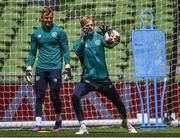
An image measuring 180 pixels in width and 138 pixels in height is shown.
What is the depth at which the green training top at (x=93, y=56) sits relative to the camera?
9898mm

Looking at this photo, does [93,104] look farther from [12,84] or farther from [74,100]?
[74,100]

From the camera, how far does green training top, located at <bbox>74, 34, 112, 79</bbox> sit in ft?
Answer: 32.5

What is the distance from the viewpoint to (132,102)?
12875 mm

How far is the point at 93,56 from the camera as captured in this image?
32.6 ft

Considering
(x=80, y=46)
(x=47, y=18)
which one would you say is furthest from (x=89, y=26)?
(x=47, y=18)

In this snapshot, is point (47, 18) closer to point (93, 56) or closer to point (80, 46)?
point (80, 46)

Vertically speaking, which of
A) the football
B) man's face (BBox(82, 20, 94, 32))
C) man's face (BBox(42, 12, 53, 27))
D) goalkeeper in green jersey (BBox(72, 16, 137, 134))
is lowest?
goalkeeper in green jersey (BBox(72, 16, 137, 134))

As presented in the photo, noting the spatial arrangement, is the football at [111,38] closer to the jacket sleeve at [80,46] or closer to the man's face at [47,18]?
the jacket sleeve at [80,46]

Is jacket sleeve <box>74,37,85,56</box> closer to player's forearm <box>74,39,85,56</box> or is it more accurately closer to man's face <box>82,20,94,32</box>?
player's forearm <box>74,39,85,56</box>

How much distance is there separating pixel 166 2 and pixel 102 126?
2.61 meters

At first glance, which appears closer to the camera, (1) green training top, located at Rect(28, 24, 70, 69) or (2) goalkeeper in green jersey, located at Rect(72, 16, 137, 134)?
(2) goalkeeper in green jersey, located at Rect(72, 16, 137, 134)

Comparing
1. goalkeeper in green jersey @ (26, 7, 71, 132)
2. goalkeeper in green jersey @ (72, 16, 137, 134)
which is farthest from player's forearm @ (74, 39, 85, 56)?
goalkeeper in green jersey @ (26, 7, 71, 132)

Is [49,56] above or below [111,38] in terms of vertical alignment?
below

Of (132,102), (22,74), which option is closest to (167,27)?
(132,102)
